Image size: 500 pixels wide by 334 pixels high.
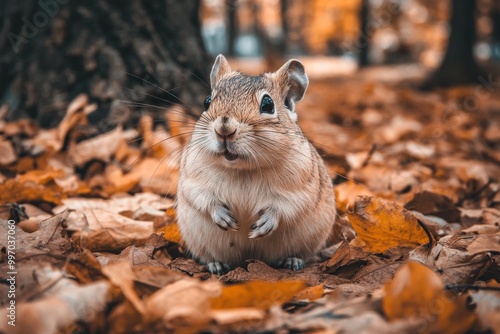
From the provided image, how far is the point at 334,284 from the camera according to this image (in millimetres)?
2164

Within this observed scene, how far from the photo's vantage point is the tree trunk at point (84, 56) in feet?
13.5

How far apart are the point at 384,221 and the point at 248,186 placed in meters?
0.61

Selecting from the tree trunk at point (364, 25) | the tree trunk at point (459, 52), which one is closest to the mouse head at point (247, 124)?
the tree trunk at point (459, 52)

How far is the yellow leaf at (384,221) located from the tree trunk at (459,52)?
7.87 metres

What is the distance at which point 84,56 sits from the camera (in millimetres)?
4121

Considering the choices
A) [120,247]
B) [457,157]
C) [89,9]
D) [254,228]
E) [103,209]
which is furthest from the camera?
[457,157]

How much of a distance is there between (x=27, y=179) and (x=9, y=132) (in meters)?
1.02

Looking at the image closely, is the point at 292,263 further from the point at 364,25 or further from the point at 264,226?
the point at 364,25

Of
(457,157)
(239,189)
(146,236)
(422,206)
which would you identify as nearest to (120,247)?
(146,236)

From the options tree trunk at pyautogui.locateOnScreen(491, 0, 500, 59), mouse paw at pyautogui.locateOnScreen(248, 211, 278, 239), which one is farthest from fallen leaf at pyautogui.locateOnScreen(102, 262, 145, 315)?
tree trunk at pyautogui.locateOnScreen(491, 0, 500, 59)

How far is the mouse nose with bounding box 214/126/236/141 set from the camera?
220 centimetres

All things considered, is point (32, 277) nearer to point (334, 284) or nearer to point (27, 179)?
point (334, 284)

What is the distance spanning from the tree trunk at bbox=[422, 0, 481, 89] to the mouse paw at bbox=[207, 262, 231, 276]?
8057mm

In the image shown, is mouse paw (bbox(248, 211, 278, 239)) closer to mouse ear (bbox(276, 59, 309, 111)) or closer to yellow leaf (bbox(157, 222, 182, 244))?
yellow leaf (bbox(157, 222, 182, 244))
